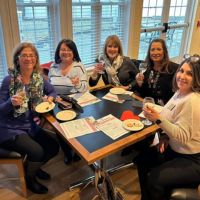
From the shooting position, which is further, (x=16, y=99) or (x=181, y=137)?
(x=16, y=99)

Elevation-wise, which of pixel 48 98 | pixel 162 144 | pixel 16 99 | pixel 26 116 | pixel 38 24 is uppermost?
pixel 38 24

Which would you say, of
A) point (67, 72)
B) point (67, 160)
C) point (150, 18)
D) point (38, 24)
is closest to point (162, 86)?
point (67, 72)

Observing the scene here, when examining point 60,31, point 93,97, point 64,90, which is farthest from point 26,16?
point 93,97

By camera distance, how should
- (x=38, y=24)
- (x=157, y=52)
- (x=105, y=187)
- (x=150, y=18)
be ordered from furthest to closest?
(x=150, y=18) → (x=38, y=24) → (x=157, y=52) → (x=105, y=187)

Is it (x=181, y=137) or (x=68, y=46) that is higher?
(x=68, y=46)

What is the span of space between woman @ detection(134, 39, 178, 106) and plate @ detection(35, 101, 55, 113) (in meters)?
0.92

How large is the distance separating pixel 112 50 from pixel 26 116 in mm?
1178

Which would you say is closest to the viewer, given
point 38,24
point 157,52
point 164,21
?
point 157,52

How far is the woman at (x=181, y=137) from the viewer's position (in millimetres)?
1286

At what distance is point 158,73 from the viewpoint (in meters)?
2.09

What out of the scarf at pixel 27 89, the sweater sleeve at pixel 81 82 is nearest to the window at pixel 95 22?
the sweater sleeve at pixel 81 82

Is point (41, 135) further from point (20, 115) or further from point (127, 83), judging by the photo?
point (127, 83)

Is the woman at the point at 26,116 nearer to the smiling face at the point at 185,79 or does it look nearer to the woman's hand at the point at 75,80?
the woman's hand at the point at 75,80

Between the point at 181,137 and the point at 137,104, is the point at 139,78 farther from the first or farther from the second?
the point at 181,137
